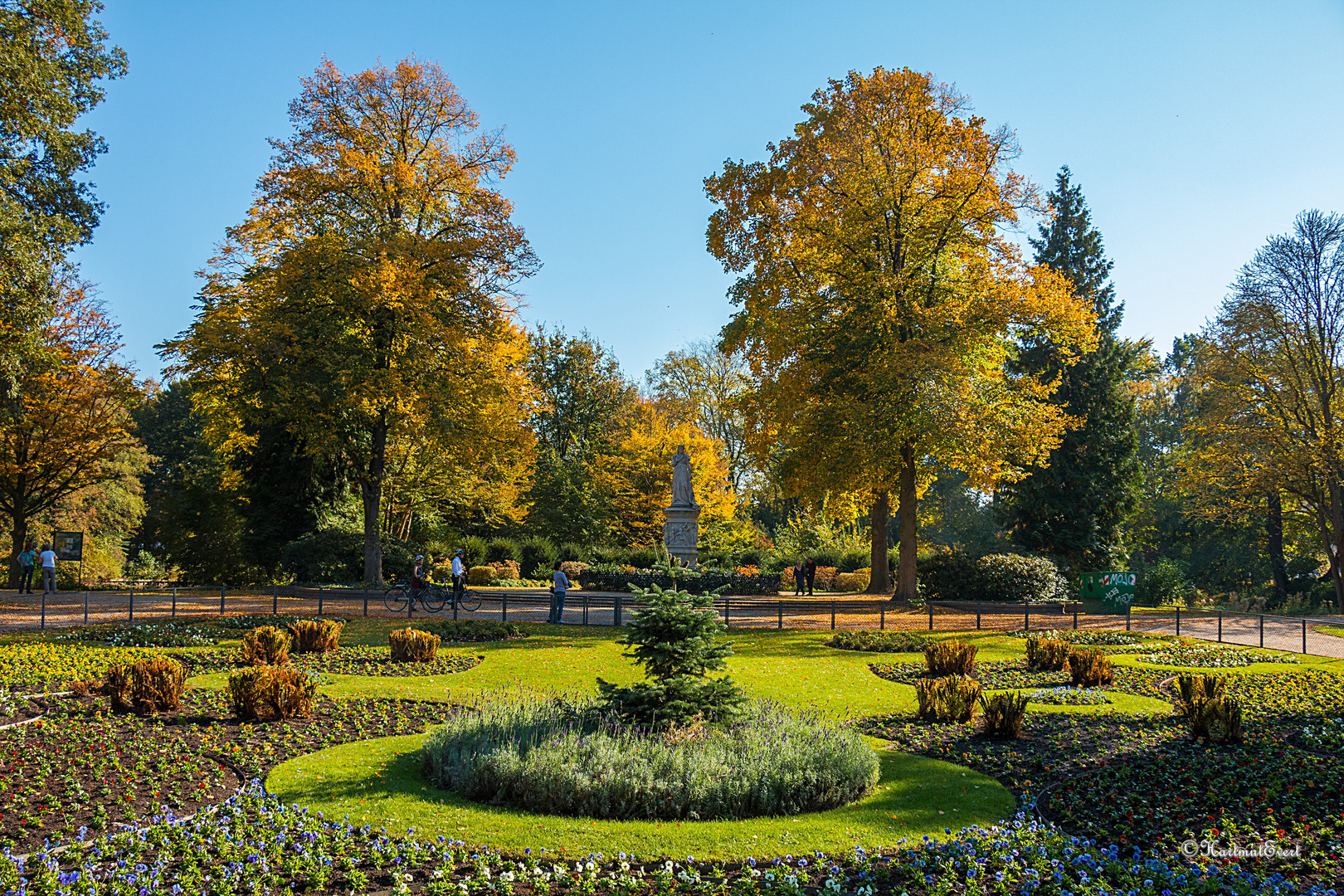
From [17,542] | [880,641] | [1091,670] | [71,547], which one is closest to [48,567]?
[71,547]

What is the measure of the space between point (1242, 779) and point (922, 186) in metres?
21.2

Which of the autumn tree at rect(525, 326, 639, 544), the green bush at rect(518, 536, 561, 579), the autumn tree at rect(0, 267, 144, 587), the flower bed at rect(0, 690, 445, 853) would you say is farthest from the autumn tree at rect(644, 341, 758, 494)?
the flower bed at rect(0, 690, 445, 853)

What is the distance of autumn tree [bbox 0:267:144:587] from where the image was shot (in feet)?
95.8

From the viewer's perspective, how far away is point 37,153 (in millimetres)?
22469

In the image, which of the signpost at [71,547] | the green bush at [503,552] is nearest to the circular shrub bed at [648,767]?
the signpost at [71,547]

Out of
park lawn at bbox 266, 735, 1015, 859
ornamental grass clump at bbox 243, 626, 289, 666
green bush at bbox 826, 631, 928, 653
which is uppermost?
ornamental grass clump at bbox 243, 626, 289, 666

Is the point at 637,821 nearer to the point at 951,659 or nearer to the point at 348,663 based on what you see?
the point at 951,659

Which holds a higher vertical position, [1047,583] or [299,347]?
[299,347]

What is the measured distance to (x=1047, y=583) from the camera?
89.7 feet

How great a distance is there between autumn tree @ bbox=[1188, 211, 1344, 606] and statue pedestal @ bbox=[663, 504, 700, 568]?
19.3 metres

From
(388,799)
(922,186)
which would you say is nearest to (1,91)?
(388,799)

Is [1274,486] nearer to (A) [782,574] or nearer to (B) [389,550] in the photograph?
(A) [782,574]

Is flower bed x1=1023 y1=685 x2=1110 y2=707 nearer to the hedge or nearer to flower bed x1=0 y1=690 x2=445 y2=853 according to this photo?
flower bed x1=0 y1=690 x2=445 y2=853

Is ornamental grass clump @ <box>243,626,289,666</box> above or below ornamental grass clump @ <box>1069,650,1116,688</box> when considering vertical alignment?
above
